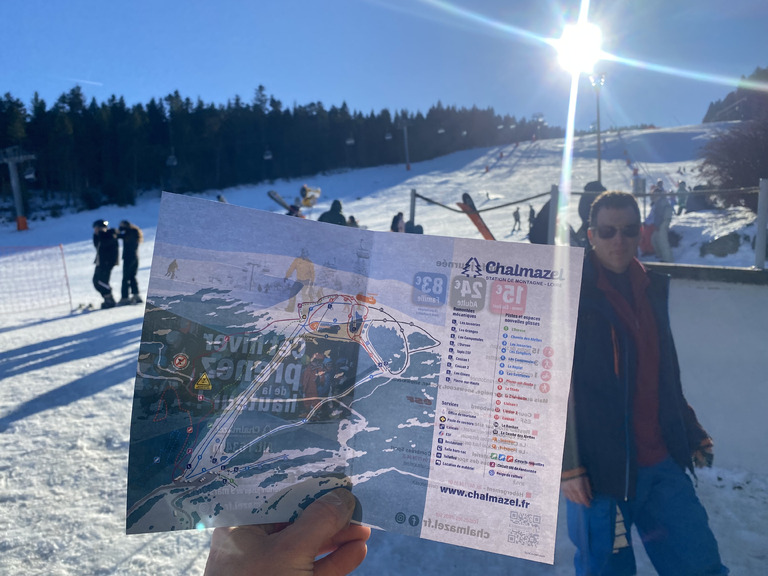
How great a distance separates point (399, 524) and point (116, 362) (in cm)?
514

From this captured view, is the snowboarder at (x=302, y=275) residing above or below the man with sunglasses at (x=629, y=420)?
above

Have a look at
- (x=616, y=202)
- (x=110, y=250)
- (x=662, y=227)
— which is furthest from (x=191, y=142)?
(x=616, y=202)

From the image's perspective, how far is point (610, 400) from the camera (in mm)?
1715

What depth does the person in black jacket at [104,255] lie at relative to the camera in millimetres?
8453

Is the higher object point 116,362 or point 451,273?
point 451,273

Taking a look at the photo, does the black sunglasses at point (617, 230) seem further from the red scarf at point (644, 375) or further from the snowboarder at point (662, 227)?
the snowboarder at point (662, 227)

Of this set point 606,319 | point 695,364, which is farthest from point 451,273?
point 695,364

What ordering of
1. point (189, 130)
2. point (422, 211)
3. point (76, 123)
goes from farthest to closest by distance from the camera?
point (189, 130)
point (76, 123)
point (422, 211)

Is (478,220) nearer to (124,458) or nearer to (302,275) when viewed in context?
(302,275)

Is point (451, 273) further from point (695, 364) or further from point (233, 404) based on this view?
point (695, 364)

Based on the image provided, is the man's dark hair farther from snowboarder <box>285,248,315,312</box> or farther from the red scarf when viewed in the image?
snowboarder <box>285,248,315,312</box>

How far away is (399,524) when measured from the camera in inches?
43.1

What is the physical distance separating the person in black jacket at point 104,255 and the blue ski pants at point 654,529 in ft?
30.2

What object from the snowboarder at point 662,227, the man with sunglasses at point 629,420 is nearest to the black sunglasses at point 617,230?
the man with sunglasses at point 629,420
